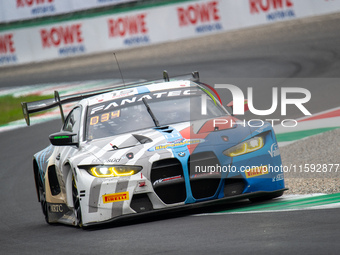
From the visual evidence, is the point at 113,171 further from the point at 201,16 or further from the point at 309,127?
the point at 201,16

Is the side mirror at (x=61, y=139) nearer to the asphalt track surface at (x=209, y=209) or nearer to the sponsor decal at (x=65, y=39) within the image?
the asphalt track surface at (x=209, y=209)

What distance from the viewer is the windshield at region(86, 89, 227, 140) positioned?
7.25 meters

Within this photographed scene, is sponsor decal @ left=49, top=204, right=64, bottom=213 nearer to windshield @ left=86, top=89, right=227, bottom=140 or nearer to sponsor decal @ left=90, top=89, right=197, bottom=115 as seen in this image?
windshield @ left=86, top=89, right=227, bottom=140

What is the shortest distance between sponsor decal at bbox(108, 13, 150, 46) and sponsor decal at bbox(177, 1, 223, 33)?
1.25 metres

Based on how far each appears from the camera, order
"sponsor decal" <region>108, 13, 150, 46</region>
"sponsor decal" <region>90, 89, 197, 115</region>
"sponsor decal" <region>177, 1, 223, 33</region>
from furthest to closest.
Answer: "sponsor decal" <region>108, 13, 150, 46</region> < "sponsor decal" <region>177, 1, 223, 33</region> < "sponsor decal" <region>90, 89, 197, 115</region>

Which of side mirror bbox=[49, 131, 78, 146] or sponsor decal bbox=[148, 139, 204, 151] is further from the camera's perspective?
side mirror bbox=[49, 131, 78, 146]

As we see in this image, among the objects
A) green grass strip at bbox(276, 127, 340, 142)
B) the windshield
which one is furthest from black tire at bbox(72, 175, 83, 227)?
green grass strip at bbox(276, 127, 340, 142)

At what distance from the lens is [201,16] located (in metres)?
22.5

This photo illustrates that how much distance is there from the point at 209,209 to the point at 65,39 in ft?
58.7

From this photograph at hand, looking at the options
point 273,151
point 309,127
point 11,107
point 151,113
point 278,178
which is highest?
point 151,113

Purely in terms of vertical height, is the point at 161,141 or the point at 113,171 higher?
the point at 161,141

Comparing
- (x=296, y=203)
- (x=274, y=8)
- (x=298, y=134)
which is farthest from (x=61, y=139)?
(x=274, y=8)

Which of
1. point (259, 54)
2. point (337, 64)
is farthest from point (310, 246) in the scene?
point (259, 54)

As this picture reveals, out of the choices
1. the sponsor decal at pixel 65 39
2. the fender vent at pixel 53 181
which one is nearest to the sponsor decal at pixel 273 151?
the fender vent at pixel 53 181
